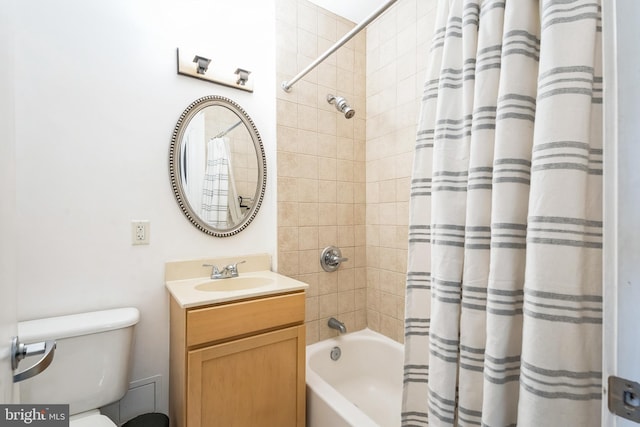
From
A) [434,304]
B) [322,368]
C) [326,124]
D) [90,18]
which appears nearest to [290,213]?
[326,124]

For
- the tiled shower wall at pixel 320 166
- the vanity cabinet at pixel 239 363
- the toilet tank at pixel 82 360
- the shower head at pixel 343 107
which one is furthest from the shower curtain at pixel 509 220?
the toilet tank at pixel 82 360

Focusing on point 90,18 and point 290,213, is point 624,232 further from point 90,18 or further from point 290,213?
point 90,18

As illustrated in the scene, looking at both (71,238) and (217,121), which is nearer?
(71,238)

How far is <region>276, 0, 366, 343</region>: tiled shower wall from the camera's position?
1729 millimetres

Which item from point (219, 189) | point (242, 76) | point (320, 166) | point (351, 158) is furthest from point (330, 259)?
point (242, 76)

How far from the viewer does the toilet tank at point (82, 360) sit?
1037mm

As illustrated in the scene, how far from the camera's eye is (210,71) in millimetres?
1553

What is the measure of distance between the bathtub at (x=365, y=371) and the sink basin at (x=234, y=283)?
0.54 m

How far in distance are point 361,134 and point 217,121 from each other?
978 millimetres

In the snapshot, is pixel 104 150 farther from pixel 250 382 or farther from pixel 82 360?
pixel 250 382

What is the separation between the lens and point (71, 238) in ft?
4.06

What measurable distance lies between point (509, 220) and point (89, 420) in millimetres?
1534

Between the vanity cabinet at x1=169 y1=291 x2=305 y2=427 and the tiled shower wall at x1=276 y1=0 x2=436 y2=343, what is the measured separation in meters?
0.45

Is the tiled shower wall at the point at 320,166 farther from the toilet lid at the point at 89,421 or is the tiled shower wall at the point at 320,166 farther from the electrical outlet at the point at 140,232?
the toilet lid at the point at 89,421
